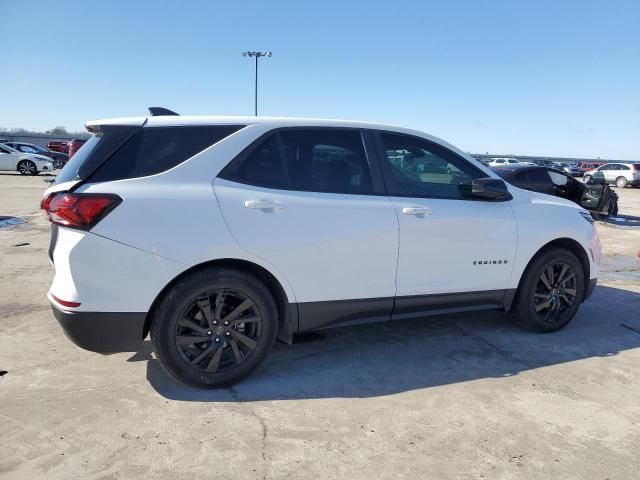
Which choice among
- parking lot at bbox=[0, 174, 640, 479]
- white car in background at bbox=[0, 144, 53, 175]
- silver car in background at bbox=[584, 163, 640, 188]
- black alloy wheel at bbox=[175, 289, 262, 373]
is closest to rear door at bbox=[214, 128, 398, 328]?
black alloy wheel at bbox=[175, 289, 262, 373]

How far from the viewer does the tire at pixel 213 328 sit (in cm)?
307

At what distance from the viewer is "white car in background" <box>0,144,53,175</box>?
83.0 feet

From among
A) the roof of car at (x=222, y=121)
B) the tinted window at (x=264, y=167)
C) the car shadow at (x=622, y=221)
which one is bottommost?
the car shadow at (x=622, y=221)

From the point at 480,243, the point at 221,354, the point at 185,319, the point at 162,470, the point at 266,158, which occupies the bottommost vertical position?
the point at 162,470

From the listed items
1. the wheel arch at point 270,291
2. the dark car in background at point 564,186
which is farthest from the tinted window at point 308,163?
the dark car in background at point 564,186

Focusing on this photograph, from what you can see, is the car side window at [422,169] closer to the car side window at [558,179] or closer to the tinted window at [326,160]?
the tinted window at [326,160]

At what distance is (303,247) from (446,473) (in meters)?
1.61

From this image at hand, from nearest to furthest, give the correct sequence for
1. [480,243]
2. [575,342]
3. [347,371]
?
[347,371], [480,243], [575,342]

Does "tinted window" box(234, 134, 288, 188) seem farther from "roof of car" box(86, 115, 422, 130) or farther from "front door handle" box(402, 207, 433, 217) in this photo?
"front door handle" box(402, 207, 433, 217)

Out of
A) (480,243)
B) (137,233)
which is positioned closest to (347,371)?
(480,243)

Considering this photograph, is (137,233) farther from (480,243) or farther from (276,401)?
(480,243)

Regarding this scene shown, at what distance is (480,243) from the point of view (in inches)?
157

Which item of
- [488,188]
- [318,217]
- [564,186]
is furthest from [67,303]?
[564,186]

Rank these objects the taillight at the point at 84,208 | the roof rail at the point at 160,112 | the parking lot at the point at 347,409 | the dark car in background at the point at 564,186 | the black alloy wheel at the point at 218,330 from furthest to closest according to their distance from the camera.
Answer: the dark car in background at the point at 564,186
the roof rail at the point at 160,112
the black alloy wheel at the point at 218,330
the taillight at the point at 84,208
the parking lot at the point at 347,409
